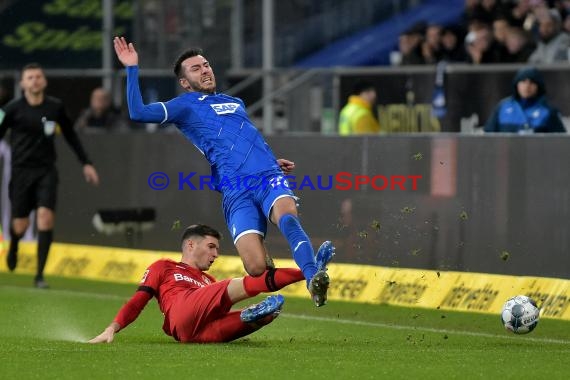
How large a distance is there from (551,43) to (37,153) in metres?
6.66

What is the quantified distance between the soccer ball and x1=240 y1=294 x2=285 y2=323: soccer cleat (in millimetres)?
1905

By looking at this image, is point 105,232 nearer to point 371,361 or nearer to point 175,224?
point 175,224

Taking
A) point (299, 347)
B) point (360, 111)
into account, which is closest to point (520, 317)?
point (299, 347)

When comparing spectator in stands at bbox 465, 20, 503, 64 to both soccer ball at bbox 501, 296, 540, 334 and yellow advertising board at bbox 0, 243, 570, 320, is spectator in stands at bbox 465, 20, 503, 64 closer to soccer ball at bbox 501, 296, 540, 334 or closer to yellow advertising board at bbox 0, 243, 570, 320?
yellow advertising board at bbox 0, 243, 570, 320

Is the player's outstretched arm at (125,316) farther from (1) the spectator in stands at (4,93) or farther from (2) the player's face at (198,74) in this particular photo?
(1) the spectator in stands at (4,93)

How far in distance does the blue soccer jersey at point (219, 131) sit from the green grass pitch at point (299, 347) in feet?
4.41

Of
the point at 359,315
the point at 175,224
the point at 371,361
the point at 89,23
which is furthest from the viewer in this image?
the point at 89,23

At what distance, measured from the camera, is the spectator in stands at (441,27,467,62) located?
822 inches

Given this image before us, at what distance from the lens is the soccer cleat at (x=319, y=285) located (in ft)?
34.6

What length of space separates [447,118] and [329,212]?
217 cm

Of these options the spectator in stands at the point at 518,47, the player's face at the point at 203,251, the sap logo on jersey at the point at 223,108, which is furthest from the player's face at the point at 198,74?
the spectator in stands at the point at 518,47

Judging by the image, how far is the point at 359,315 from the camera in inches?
578

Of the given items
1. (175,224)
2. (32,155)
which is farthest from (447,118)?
(32,155)

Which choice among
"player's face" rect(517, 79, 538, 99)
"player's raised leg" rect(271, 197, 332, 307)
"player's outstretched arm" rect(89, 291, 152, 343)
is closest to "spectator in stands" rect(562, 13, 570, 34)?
"player's face" rect(517, 79, 538, 99)
